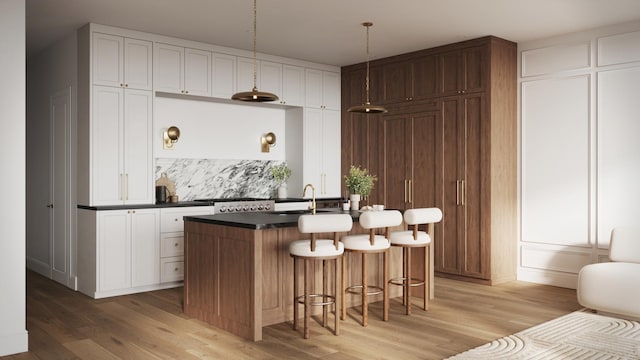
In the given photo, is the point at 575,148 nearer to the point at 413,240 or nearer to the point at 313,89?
the point at 413,240

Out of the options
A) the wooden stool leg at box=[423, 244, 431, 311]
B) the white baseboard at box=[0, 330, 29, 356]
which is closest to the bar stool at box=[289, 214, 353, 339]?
the wooden stool leg at box=[423, 244, 431, 311]

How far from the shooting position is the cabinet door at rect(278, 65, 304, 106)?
7.79 meters

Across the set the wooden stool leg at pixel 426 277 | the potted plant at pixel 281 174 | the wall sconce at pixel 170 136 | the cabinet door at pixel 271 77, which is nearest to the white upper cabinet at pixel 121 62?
the wall sconce at pixel 170 136

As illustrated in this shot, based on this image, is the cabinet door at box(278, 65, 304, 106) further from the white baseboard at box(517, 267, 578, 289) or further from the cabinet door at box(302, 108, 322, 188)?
the white baseboard at box(517, 267, 578, 289)

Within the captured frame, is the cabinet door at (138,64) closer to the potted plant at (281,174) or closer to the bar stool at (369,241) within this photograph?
the potted plant at (281,174)

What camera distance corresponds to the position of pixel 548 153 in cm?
667

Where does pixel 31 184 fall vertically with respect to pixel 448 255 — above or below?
above

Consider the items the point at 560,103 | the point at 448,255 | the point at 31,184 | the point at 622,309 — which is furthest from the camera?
the point at 31,184

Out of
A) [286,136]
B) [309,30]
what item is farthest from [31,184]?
[309,30]

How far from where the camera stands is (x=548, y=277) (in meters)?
6.66

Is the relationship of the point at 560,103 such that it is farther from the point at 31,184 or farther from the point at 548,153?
the point at 31,184

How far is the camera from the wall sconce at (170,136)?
22.9 feet

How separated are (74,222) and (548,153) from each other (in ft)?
18.6

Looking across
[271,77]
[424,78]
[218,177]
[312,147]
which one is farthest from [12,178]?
[424,78]
